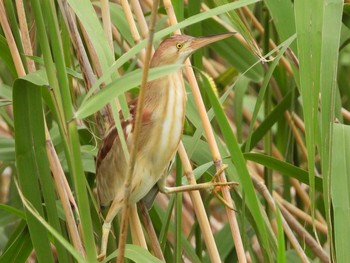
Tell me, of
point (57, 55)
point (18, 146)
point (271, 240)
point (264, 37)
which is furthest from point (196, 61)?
point (57, 55)

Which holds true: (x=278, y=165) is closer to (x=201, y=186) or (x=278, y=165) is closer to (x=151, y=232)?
(x=201, y=186)

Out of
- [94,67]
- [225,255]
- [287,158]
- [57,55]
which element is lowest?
[225,255]

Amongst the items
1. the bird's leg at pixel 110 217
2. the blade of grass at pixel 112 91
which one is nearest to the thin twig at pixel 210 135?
the bird's leg at pixel 110 217

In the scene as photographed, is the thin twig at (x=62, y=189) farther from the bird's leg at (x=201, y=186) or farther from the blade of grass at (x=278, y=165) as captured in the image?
the blade of grass at (x=278, y=165)

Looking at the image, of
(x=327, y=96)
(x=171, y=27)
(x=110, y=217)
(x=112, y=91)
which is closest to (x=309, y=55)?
(x=327, y=96)

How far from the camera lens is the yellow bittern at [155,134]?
1.41 meters

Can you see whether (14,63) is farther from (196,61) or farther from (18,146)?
(196,61)

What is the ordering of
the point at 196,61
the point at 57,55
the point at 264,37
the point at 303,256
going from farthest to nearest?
1. the point at 264,37
2. the point at 196,61
3. the point at 303,256
4. the point at 57,55

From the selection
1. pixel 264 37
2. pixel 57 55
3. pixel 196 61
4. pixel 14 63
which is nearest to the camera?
pixel 57 55

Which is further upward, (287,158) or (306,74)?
(306,74)

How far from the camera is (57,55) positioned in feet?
3.33

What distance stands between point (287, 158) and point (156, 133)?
20.8 inches

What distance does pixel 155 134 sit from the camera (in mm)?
1434

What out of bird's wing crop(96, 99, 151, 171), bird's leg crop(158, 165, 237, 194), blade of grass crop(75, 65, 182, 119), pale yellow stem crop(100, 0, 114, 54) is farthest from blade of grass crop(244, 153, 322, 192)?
blade of grass crop(75, 65, 182, 119)
